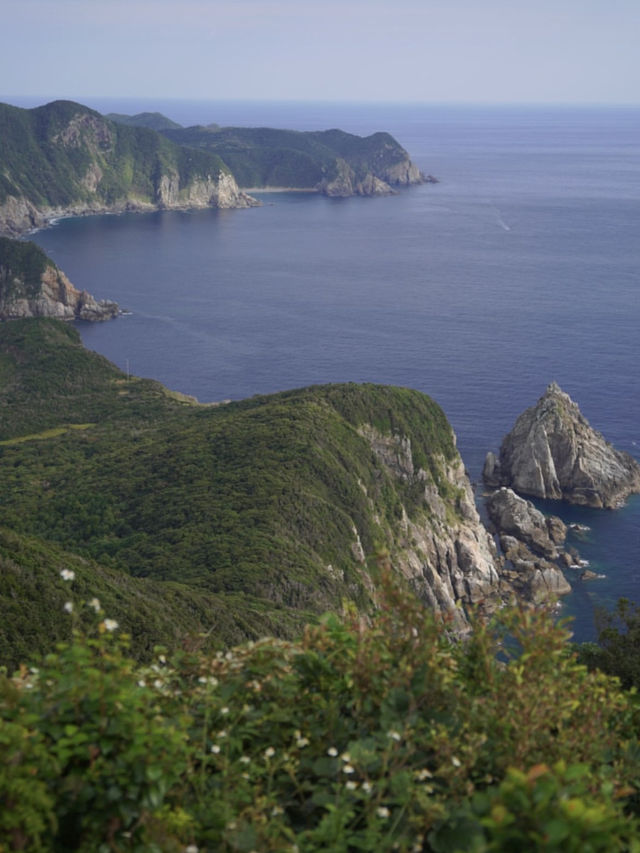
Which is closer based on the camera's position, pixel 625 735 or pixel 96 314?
pixel 625 735

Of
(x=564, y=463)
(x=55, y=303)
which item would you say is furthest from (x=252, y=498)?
(x=55, y=303)

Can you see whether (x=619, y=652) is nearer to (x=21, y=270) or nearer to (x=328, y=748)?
(x=328, y=748)

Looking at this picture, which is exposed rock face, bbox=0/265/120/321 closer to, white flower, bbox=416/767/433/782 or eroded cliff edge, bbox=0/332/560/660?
eroded cliff edge, bbox=0/332/560/660

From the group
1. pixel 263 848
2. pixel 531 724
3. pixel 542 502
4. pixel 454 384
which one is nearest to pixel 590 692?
pixel 531 724

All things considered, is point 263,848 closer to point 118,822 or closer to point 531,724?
point 118,822

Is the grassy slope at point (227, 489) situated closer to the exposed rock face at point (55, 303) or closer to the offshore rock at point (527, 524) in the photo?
the offshore rock at point (527, 524)

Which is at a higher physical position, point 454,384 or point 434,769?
point 434,769

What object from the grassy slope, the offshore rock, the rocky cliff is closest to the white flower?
the grassy slope
